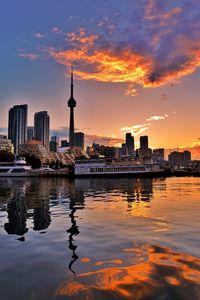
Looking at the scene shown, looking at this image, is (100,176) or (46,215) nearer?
(46,215)

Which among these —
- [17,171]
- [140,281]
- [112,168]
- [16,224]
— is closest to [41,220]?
[16,224]

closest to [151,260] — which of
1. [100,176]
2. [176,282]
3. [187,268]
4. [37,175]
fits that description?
[187,268]

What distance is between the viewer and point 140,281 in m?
8.61

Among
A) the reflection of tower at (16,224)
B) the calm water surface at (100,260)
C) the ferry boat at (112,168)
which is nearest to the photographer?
the calm water surface at (100,260)

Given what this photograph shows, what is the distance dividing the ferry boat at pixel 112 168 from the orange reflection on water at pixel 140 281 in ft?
441

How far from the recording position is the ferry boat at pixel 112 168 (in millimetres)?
147800

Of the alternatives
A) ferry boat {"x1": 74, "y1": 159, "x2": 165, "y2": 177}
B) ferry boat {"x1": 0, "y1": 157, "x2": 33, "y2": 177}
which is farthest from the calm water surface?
ferry boat {"x1": 0, "y1": 157, "x2": 33, "y2": 177}

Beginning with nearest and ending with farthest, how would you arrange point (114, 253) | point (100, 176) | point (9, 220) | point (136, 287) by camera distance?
point (136, 287)
point (114, 253)
point (9, 220)
point (100, 176)

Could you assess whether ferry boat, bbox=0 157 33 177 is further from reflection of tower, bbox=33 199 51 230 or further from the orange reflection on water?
the orange reflection on water

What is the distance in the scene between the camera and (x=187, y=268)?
9.65 m

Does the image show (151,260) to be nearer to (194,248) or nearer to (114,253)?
(114,253)

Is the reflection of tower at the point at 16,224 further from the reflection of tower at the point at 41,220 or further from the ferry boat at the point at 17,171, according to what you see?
the ferry boat at the point at 17,171

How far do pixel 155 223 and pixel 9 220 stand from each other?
34.1 feet

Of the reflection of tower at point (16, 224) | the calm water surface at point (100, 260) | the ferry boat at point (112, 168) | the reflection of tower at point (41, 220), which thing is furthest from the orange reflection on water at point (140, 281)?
the ferry boat at point (112, 168)
